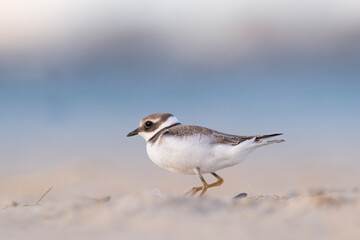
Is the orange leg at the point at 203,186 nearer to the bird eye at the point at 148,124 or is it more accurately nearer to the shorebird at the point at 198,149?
the shorebird at the point at 198,149

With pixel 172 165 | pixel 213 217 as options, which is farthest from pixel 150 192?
pixel 213 217

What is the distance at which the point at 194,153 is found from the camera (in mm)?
5695

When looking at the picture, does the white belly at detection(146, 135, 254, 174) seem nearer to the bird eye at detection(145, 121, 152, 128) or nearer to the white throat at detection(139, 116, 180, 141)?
the white throat at detection(139, 116, 180, 141)

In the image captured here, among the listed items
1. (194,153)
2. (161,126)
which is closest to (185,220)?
(194,153)

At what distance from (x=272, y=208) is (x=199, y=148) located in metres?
1.40

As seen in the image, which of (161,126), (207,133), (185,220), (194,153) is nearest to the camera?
(185,220)

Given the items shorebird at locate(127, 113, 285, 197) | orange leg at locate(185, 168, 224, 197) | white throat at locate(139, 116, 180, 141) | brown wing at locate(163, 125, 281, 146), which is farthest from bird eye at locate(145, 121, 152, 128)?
orange leg at locate(185, 168, 224, 197)

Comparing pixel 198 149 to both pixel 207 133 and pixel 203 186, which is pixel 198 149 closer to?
pixel 207 133

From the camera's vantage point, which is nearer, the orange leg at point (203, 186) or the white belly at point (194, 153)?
the white belly at point (194, 153)

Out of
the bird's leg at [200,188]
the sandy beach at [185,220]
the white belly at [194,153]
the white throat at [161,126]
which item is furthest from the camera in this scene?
the white throat at [161,126]

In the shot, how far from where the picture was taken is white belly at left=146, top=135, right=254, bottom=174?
571cm

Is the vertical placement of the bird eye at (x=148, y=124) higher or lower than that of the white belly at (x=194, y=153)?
higher

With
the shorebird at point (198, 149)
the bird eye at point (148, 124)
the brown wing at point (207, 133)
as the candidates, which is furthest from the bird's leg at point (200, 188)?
the bird eye at point (148, 124)

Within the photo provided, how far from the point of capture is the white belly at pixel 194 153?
18.7 ft
